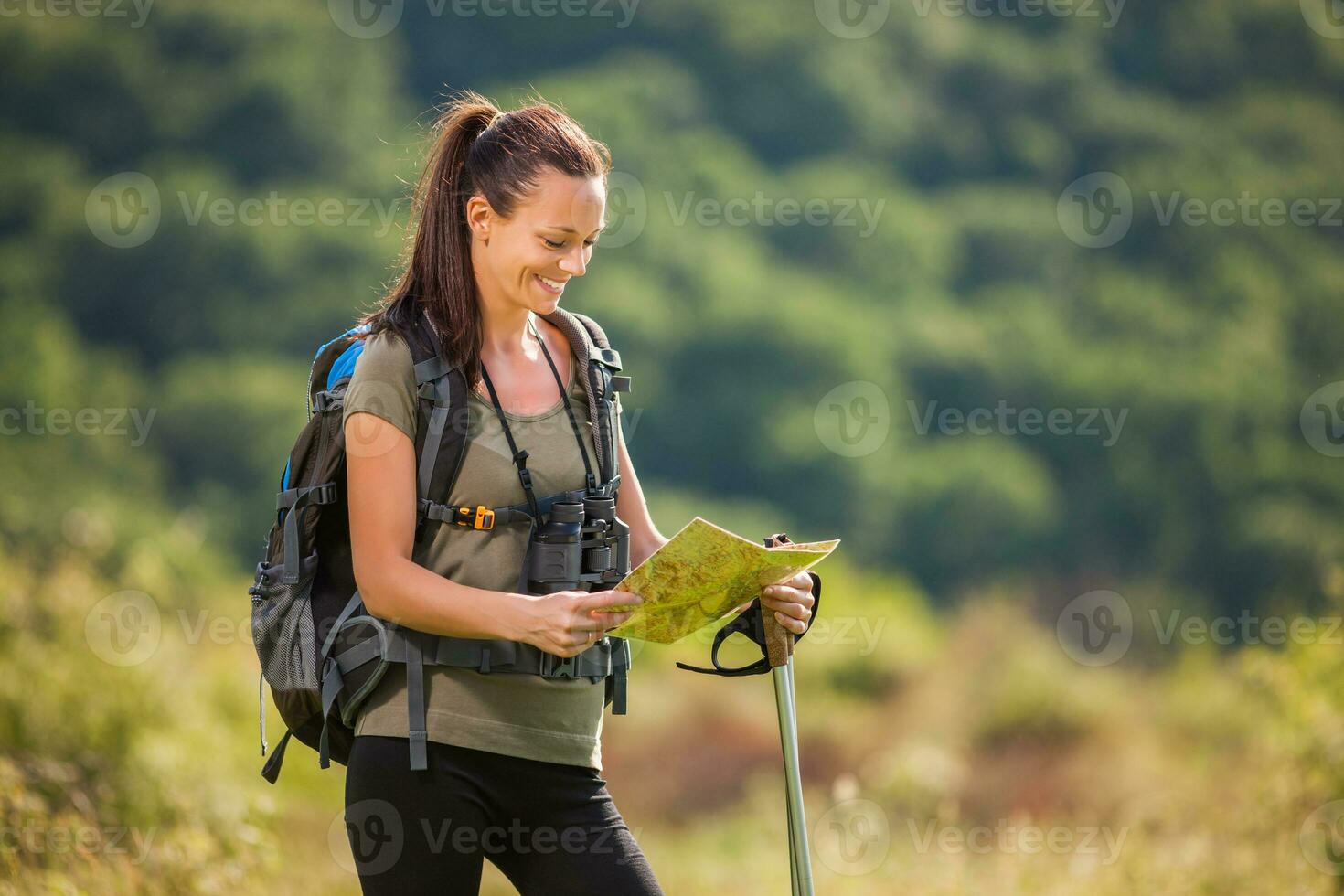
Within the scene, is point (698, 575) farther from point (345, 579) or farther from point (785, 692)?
point (345, 579)

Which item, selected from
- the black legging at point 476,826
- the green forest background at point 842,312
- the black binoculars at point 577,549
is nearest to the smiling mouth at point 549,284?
the black binoculars at point 577,549

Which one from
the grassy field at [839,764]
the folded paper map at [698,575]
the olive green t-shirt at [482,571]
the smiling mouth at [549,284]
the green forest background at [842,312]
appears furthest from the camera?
the green forest background at [842,312]

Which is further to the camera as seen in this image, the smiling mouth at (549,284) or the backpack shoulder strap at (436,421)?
the smiling mouth at (549,284)

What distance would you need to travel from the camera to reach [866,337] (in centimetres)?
1778

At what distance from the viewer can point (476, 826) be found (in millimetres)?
2174

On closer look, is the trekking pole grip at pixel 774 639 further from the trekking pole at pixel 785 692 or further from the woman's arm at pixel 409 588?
the woman's arm at pixel 409 588

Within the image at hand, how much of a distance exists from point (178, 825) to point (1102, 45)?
1943 cm

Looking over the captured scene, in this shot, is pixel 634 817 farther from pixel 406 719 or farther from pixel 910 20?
pixel 910 20

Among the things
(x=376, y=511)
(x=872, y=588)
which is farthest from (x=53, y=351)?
(x=376, y=511)

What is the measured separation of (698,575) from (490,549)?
35 cm

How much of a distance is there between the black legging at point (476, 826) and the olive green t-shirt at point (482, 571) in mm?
32

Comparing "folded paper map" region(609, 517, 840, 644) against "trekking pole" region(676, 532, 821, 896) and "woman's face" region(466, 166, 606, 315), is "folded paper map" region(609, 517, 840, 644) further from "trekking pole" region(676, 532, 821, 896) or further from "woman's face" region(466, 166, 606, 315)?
"woman's face" region(466, 166, 606, 315)

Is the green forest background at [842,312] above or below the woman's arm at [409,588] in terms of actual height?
below

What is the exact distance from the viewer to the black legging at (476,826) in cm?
215
